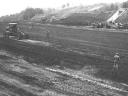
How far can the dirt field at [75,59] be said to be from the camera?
39.7 ft

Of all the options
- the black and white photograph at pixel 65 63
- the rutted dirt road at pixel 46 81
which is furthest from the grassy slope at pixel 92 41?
the rutted dirt road at pixel 46 81

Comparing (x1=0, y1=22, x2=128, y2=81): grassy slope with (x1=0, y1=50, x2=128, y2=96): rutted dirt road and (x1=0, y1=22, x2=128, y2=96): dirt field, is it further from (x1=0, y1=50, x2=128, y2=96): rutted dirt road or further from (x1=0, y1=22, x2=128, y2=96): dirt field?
(x1=0, y1=50, x2=128, y2=96): rutted dirt road

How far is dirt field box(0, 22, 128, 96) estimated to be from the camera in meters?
12.1

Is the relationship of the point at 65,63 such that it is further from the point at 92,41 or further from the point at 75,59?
the point at 92,41

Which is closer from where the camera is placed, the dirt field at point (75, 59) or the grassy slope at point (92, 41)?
the dirt field at point (75, 59)

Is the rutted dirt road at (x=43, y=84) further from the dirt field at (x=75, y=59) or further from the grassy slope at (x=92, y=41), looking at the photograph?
the grassy slope at (x=92, y=41)

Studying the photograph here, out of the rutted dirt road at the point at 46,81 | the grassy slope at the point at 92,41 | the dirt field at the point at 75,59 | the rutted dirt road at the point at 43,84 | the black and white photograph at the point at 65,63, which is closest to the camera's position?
the rutted dirt road at the point at 43,84

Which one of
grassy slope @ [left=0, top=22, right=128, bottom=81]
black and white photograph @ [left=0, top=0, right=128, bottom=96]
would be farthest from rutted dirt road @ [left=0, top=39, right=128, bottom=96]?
grassy slope @ [left=0, top=22, right=128, bottom=81]

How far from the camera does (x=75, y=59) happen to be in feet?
57.7

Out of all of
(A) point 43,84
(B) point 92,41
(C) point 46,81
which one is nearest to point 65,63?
(C) point 46,81

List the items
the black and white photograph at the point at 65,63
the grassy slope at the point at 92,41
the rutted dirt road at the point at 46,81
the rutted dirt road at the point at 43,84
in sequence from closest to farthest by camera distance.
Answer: the rutted dirt road at the point at 43,84
the rutted dirt road at the point at 46,81
the black and white photograph at the point at 65,63
the grassy slope at the point at 92,41

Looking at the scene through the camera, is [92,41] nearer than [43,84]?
No

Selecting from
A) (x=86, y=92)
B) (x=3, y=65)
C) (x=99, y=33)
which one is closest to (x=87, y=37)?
(x=99, y=33)

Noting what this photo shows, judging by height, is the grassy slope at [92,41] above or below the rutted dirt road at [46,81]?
above
